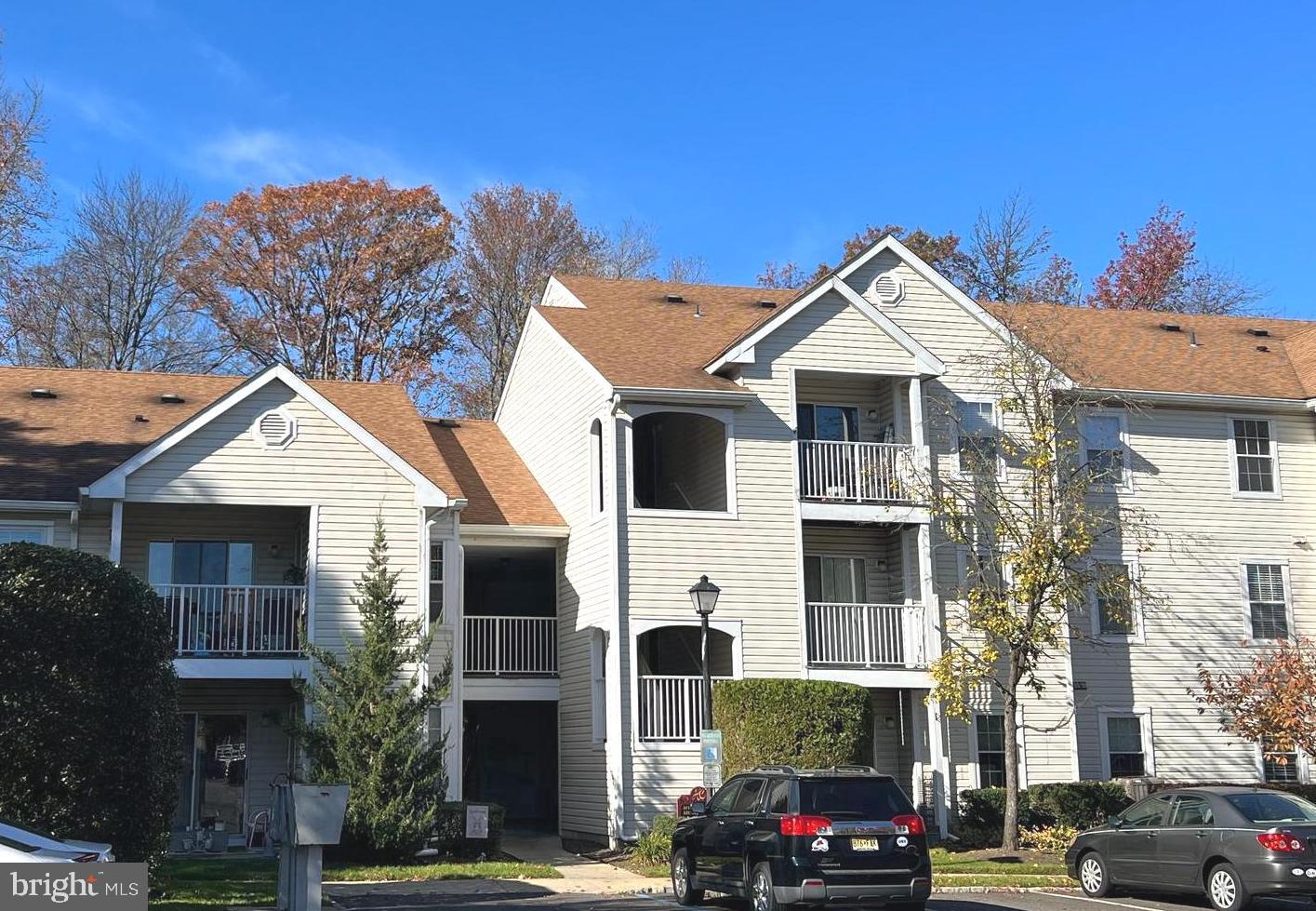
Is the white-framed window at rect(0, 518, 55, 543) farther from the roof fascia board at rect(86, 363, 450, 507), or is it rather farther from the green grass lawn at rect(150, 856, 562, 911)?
the green grass lawn at rect(150, 856, 562, 911)

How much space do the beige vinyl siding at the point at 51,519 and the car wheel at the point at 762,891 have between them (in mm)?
14002

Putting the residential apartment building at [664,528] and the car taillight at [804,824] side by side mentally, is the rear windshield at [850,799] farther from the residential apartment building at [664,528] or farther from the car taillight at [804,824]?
the residential apartment building at [664,528]

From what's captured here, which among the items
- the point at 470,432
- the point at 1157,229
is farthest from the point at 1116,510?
the point at 1157,229

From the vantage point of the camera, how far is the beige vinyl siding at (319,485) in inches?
958

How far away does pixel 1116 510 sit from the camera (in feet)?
88.2

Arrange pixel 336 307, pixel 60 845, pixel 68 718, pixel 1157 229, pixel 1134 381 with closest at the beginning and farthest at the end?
pixel 60 845 → pixel 68 718 → pixel 1134 381 → pixel 336 307 → pixel 1157 229

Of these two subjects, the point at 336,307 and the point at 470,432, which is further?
the point at 336,307

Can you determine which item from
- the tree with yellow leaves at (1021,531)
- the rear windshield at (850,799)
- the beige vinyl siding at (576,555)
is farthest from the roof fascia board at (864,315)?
the rear windshield at (850,799)

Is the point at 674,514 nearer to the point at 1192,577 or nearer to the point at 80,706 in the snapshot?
the point at 1192,577

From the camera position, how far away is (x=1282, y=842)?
16.7m

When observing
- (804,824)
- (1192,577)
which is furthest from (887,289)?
(804,824)

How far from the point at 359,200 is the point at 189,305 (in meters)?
6.15

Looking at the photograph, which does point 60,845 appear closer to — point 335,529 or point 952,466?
point 335,529

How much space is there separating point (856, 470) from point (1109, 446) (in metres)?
5.86
